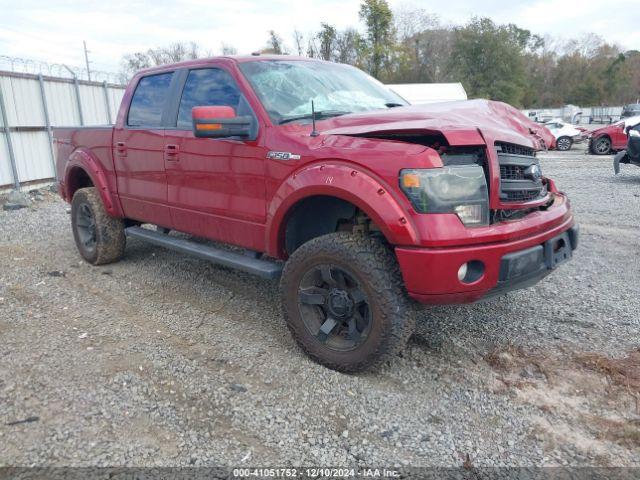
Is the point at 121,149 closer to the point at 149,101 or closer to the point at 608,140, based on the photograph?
the point at 149,101

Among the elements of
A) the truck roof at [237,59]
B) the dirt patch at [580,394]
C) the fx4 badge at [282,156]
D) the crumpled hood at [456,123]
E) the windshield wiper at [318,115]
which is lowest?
the dirt patch at [580,394]

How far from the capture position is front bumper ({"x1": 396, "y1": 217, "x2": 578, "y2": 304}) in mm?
2723

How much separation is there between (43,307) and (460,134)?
3.76 meters

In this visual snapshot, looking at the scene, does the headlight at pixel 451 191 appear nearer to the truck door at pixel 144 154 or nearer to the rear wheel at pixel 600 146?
the truck door at pixel 144 154

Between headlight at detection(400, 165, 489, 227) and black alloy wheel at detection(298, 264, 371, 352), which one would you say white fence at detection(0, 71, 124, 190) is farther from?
headlight at detection(400, 165, 489, 227)

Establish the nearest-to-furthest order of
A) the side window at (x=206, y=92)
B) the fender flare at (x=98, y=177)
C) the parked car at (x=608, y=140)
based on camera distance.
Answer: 1. the side window at (x=206, y=92)
2. the fender flare at (x=98, y=177)
3. the parked car at (x=608, y=140)

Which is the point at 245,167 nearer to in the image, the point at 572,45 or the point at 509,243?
the point at 509,243

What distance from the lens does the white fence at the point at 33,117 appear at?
10.5 m

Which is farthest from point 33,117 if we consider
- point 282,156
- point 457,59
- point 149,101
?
point 457,59

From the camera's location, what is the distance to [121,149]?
488 cm

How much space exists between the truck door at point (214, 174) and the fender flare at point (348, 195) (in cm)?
23

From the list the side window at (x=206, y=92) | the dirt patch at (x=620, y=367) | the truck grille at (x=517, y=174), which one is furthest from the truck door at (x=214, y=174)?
the dirt patch at (x=620, y=367)

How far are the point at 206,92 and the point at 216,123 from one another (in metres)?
0.96

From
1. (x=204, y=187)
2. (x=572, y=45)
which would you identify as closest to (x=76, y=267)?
(x=204, y=187)
